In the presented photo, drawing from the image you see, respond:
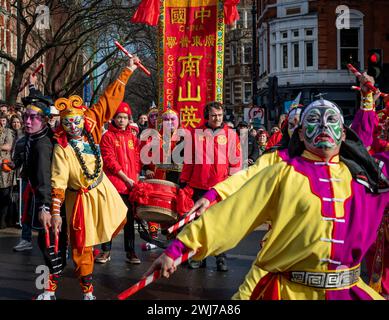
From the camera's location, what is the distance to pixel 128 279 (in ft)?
25.7

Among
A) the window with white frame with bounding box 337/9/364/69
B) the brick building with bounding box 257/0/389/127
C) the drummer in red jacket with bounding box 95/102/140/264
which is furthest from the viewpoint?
the window with white frame with bounding box 337/9/364/69

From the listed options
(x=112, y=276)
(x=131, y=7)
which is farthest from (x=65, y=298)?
(x=131, y=7)

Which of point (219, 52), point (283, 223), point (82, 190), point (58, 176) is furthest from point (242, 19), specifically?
point (283, 223)

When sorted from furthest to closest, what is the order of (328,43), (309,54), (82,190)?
(309,54) < (328,43) < (82,190)

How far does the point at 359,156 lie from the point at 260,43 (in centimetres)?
3967

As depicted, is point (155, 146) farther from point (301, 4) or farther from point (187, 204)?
point (301, 4)

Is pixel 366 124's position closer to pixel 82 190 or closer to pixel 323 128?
pixel 323 128

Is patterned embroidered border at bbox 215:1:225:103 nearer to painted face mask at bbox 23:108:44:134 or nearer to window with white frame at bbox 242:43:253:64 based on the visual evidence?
painted face mask at bbox 23:108:44:134

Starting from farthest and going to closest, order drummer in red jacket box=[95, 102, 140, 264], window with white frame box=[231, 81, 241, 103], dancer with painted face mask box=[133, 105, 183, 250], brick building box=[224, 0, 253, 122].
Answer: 1. window with white frame box=[231, 81, 241, 103]
2. brick building box=[224, 0, 253, 122]
3. dancer with painted face mask box=[133, 105, 183, 250]
4. drummer in red jacket box=[95, 102, 140, 264]

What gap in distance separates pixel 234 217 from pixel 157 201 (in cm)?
359

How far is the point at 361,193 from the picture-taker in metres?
3.88

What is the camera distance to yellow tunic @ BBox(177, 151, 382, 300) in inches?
146

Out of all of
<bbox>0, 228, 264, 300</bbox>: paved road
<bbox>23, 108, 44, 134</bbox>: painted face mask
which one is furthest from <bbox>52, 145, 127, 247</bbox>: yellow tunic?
<bbox>0, 228, 264, 300</bbox>: paved road

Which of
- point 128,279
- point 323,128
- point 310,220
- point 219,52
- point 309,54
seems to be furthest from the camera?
point 309,54
